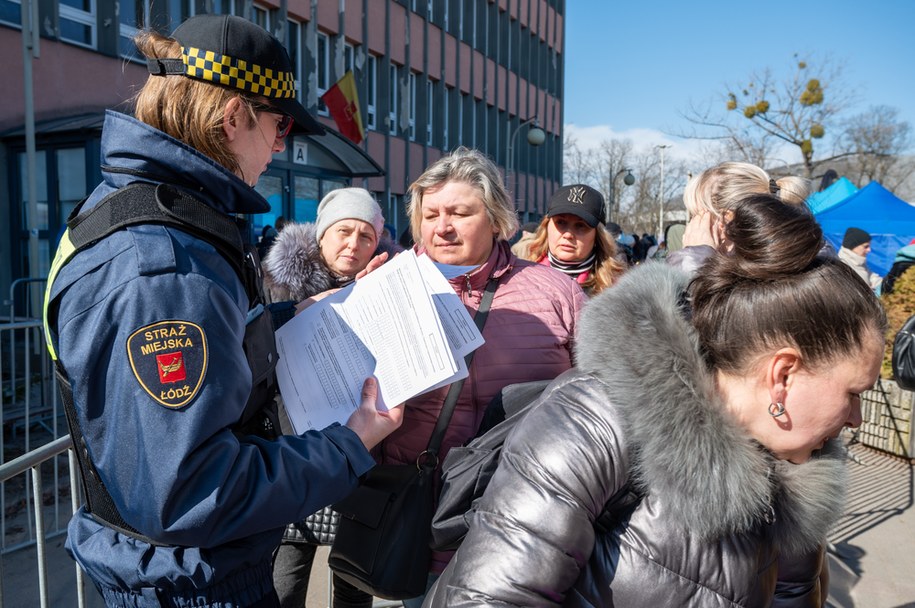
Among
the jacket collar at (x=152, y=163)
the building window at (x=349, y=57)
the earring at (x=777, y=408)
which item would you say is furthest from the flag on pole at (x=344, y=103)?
the earring at (x=777, y=408)

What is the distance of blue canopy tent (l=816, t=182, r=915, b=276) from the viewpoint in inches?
426

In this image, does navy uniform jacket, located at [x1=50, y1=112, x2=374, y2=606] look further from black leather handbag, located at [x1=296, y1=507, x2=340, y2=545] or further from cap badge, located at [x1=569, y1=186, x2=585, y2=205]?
cap badge, located at [x1=569, y1=186, x2=585, y2=205]

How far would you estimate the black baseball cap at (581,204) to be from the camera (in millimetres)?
4137

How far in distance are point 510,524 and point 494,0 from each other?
95.6 ft

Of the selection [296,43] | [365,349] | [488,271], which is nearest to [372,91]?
[296,43]

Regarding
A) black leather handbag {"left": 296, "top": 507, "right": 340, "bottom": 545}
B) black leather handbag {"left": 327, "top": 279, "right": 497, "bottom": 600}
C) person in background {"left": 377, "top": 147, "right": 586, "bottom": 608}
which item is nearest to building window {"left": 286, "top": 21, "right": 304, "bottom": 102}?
person in background {"left": 377, "top": 147, "right": 586, "bottom": 608}

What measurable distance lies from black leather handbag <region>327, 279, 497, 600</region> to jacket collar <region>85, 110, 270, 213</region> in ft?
3.30

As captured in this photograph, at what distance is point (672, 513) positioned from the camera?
1318 mm

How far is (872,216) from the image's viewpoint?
11.1m

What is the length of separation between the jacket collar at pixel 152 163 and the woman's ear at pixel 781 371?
1187 mm

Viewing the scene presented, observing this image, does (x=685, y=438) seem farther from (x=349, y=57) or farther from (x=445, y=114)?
(x=445, y=114)

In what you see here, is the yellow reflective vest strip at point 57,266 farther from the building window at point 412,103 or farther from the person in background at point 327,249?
the building window at point 412,103

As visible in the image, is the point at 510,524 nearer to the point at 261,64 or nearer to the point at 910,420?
the point at 261,64

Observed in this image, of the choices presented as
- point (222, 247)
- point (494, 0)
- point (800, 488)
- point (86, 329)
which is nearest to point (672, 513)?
point (800, 488)
